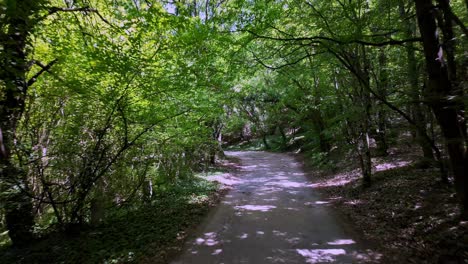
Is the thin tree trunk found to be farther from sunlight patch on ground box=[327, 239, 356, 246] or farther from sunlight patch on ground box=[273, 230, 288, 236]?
sunlight patch on ground box=[327, 239, 356, 246]

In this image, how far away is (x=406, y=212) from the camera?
5.65 m

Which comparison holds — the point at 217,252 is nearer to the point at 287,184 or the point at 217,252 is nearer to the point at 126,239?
the point at 126,239

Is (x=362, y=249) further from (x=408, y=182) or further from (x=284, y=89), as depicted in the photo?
(x=284, y=89)

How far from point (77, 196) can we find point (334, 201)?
6864 mm

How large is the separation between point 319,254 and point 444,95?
333cm

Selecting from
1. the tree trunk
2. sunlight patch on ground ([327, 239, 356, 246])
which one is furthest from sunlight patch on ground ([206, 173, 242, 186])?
the tree trunk

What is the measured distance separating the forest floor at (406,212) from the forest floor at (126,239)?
395 cm

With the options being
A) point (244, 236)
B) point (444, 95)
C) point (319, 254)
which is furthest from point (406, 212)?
point (244, 236)

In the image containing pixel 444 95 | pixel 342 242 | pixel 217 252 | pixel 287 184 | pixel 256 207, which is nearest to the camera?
pixel 444 95

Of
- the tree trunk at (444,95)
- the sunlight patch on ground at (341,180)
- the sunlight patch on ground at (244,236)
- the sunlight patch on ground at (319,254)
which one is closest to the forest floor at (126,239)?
the sunlight patch on ground at (244,236)

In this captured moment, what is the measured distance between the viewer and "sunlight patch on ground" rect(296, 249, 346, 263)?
4408mm

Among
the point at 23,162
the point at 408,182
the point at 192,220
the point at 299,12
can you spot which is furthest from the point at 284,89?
the point at 23,162

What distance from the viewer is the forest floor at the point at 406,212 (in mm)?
4164

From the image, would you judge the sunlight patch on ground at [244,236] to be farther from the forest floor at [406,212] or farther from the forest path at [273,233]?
the forest floor at [406,212]
